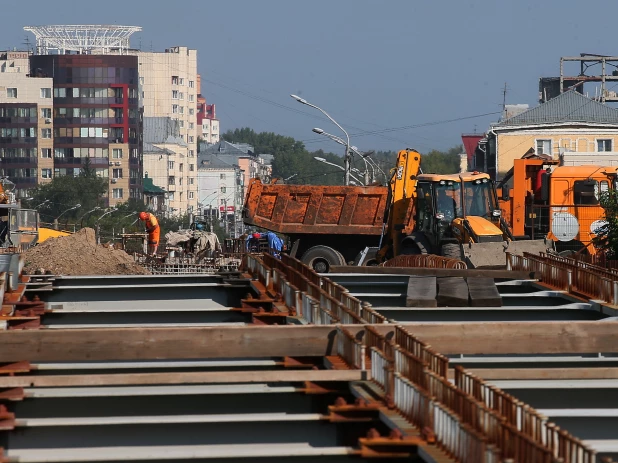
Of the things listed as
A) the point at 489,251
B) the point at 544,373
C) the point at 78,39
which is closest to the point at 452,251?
the point at 489,251

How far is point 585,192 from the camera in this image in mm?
32250

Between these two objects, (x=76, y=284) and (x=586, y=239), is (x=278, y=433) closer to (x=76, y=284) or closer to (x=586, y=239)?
(x=76, y=284)

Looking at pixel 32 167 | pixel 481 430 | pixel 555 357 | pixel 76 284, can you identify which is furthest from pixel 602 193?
pixel 32 167

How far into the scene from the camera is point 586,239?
32.5 meters

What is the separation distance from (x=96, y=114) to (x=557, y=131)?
71.6 m

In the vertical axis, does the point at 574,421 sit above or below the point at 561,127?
below

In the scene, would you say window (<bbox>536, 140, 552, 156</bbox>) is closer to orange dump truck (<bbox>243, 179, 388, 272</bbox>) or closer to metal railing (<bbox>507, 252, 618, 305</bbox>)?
orange dump truck (<bbox>243, 179, 388, 272</bbox>)

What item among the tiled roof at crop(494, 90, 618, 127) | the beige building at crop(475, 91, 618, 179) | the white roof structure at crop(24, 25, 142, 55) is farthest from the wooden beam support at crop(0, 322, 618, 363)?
the white roof structure at crop(24, 25, 142, 55)

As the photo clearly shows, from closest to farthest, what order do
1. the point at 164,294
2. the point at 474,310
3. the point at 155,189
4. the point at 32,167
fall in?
1. the point at 474,310
2. the point at 164,294
3. the point at 32,167
4. the point at 155,189

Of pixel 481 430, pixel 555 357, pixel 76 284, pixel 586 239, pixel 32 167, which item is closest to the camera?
pixel 481 430

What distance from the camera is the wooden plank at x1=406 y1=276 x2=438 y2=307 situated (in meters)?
13.1

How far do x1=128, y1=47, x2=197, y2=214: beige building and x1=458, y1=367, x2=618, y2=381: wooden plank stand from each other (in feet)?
530

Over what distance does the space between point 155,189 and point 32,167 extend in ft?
68.7

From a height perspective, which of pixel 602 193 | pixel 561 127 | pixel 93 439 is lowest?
pixel 93 439
